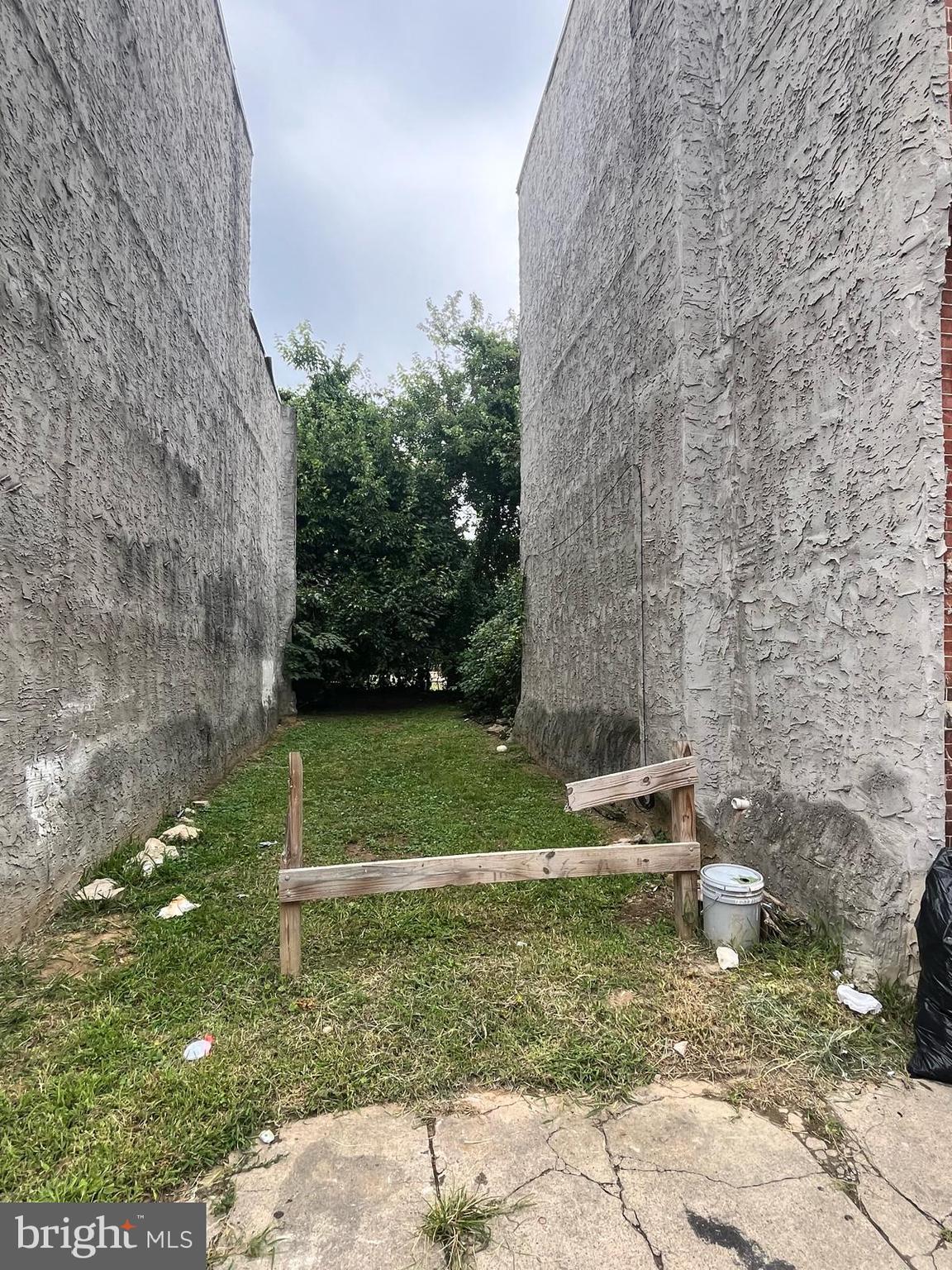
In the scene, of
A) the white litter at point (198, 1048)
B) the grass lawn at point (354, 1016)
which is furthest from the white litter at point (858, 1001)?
the white litter at point (198, 1048)

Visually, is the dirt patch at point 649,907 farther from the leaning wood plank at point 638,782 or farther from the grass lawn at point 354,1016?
the leaning wood plank at point 638,782

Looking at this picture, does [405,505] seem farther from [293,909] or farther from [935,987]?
[935,987]

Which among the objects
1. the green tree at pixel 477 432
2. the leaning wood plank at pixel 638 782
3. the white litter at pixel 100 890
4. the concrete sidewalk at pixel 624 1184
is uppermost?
the green tree at pixel 477 432

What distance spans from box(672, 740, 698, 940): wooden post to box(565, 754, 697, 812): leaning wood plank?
0.05m

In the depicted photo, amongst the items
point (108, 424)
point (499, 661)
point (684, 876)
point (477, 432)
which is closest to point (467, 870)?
point (684, 876)

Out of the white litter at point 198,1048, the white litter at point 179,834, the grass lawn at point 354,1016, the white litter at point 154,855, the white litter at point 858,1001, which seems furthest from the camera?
the white litter at point 179,834

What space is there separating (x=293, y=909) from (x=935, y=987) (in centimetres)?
230

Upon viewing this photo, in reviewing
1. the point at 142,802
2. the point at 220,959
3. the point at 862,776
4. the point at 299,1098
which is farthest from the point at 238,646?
the point at 862,776

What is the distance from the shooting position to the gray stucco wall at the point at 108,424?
283cm

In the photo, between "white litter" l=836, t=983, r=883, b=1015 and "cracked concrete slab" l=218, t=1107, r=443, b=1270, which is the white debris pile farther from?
"white litter" l=836, t=983, r=883, b=1015

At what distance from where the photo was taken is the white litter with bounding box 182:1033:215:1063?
80.5 inches

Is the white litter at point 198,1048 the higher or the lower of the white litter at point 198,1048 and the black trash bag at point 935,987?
the lower

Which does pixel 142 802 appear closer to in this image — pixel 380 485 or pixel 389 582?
Result: pixel 389 582

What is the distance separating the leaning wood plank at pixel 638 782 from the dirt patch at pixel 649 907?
0.64 m
